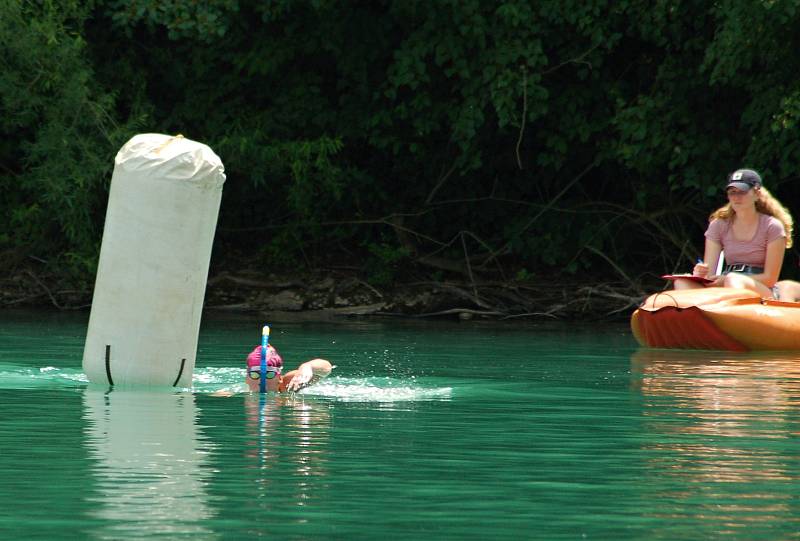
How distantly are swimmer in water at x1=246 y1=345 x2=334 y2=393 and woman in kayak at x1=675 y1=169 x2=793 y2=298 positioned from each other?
4966 mm

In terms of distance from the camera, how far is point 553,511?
16.6ft

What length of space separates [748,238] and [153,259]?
6041 millimetres

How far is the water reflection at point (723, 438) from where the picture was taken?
17.0 ft

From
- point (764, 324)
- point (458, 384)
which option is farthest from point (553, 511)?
point (764, 324)

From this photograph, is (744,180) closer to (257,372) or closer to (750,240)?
(750,240)

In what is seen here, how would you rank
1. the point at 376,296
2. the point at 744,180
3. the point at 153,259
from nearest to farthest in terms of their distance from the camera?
1. the point at 153,259
2. the point at 744,180
3. the point at 376,296

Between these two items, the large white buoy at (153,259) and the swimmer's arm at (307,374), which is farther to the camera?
the swimmer's arm at (307,374)

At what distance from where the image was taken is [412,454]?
6.28 m

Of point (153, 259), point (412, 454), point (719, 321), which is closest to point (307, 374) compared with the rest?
point (153, 259)

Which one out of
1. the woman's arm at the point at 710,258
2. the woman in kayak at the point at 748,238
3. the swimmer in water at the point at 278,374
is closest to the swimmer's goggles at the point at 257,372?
the swimmer in water at the point at 278,374

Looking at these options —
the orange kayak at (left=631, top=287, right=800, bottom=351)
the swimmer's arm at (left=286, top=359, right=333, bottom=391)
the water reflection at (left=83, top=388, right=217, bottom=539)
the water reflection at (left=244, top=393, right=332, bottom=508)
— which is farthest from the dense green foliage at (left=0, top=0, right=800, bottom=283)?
the water reflection at (left=83, top=388, right=217, bottom=539)

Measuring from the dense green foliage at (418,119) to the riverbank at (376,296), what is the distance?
1.17 feet

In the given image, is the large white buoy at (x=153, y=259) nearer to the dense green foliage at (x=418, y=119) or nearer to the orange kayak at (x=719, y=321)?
the orange kayak at (x=719, y=321)

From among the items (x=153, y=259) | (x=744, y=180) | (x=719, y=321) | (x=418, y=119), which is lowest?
(x=719, y=321)
